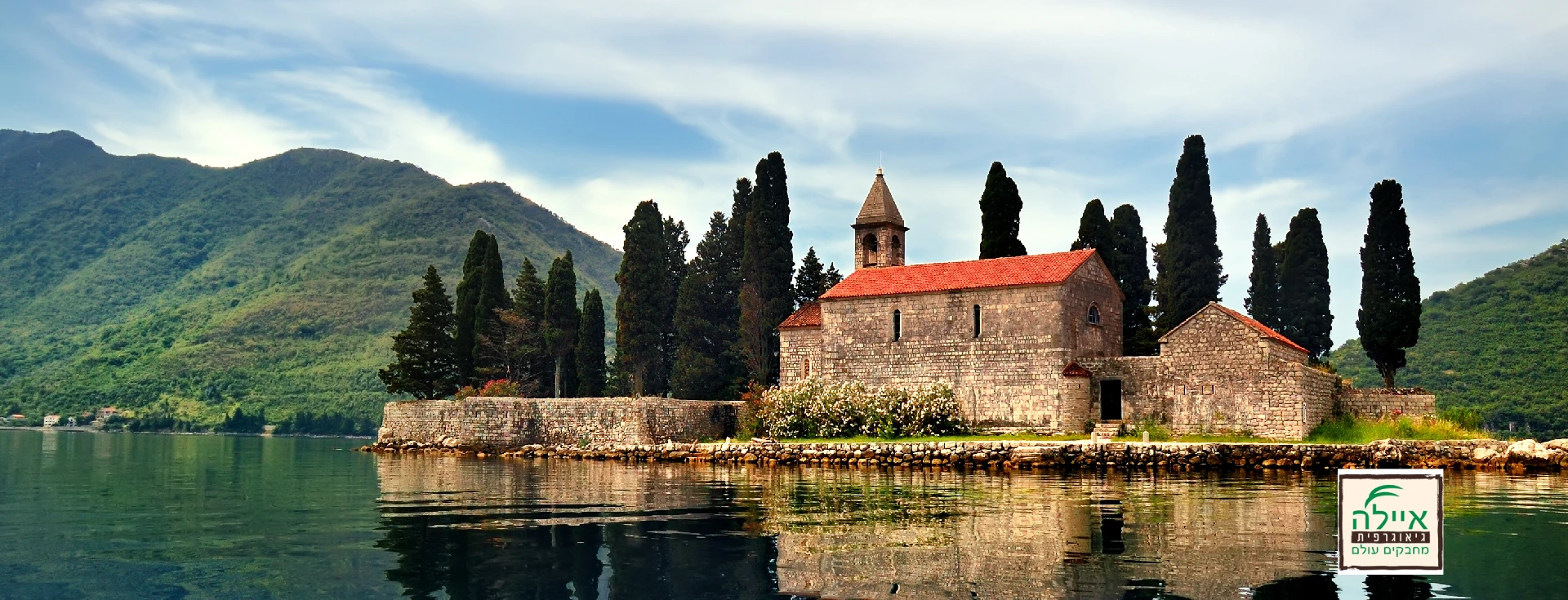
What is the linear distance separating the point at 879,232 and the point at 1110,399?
12121mm

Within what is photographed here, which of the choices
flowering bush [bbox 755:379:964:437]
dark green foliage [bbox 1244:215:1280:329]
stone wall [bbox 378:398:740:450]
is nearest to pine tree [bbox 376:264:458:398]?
stone wall [bbox 378:398:740:450]

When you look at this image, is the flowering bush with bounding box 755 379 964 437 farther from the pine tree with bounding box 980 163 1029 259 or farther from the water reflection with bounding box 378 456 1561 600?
the water reflection with bounding box 378 456 1561 600

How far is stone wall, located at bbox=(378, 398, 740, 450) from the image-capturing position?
44406 millimetres

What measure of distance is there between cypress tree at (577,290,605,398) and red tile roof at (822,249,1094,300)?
14.8 meters

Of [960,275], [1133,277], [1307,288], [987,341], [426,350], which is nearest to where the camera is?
[987,341]

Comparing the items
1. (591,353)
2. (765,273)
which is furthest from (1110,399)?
(591,353)

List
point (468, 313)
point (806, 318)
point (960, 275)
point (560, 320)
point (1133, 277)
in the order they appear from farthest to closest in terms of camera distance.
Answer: point (468, 313), point (560, 320), point (1133, 277), point (806, 318), point (960, 275)

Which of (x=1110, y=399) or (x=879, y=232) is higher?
(x=879, y=232)

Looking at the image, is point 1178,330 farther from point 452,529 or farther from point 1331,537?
point 452,529

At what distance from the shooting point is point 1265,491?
80.5ft

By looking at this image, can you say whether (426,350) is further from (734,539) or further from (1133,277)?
(734,539)

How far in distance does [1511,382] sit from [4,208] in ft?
596

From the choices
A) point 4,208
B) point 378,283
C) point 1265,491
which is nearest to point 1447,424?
point 1265,491

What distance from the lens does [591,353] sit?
55.3 m
